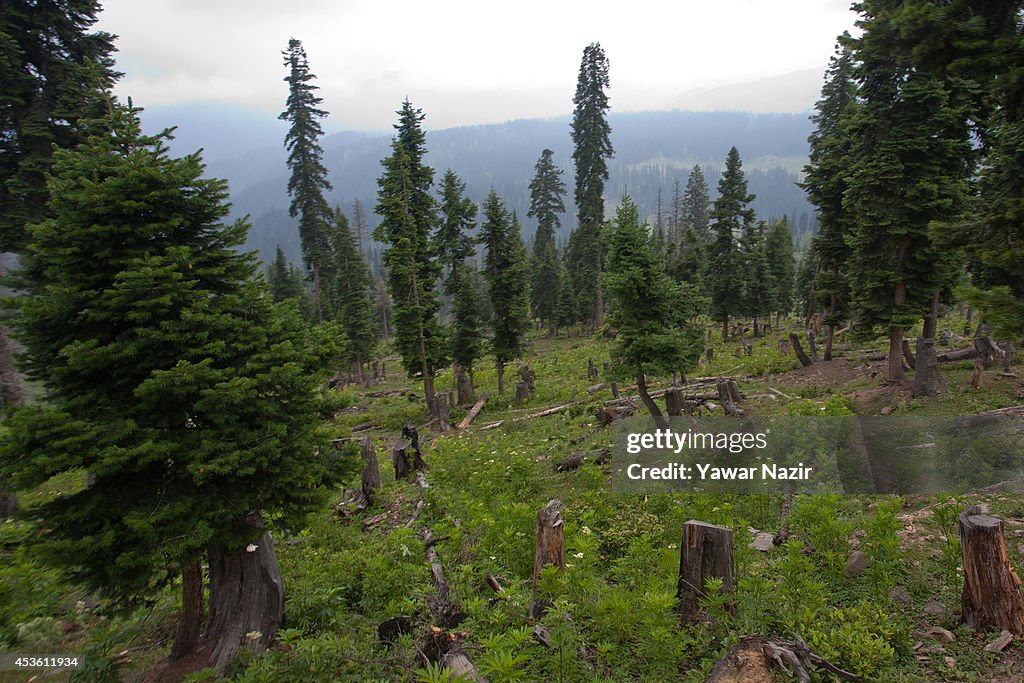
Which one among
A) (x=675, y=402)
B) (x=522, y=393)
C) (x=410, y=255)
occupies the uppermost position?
(x=410, y=255)

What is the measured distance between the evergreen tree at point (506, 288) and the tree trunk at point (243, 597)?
1976 centimetres

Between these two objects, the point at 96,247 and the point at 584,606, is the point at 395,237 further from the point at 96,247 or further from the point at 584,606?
the point at 584,606

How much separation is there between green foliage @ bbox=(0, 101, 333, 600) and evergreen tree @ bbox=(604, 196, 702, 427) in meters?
8.04

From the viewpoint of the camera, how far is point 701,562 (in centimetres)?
584

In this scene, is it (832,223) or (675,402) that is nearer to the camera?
(675,402)

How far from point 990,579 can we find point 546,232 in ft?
179

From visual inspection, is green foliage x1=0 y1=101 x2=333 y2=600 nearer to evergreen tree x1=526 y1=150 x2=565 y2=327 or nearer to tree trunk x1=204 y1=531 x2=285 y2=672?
tree trunk x1=204 y1=531 x2=285 y2=672

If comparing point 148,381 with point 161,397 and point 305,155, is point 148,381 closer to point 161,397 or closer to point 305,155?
point 161,397

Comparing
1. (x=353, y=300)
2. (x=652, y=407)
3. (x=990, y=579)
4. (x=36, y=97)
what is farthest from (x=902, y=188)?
(x=353, y=300)

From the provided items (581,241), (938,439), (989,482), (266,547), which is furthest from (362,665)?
(581,241)

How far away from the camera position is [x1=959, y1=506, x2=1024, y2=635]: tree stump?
5.12 metres

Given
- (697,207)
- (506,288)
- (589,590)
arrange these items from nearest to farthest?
(589,590)
(506,288)
(697,207)

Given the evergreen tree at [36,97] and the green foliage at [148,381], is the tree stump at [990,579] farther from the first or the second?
the evergreen tree at [36,97]

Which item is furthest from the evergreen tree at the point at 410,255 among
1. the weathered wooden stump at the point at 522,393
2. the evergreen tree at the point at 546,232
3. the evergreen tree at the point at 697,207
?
the evergreen tree at the point at 697,207
